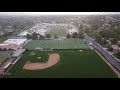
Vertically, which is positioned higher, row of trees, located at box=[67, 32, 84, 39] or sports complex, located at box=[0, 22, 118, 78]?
row of trees, located at box=[67, 32, 84, 39]

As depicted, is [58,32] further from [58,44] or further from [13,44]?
[13,44]

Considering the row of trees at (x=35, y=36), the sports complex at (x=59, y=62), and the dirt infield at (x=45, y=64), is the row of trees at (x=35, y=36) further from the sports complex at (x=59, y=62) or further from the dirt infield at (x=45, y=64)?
the dirt infield at (x=45, y=64)

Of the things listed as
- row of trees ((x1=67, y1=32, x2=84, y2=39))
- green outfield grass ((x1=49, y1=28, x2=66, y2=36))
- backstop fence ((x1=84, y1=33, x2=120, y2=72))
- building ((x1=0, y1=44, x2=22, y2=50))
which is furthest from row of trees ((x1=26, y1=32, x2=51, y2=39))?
backstop fence ((x1=84, y1=33, x2=120, y2=72))

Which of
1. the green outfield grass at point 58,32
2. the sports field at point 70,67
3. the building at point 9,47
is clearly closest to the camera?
the sports field at point 70,67

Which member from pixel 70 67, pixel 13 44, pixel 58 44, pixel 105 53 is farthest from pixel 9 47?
pixel 105 53

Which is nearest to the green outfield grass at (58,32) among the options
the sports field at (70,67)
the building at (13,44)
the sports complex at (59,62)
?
Answer: the sports complex at (59,62)

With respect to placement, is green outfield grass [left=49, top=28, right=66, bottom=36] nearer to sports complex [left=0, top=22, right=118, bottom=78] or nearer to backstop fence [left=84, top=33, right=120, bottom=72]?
sports complex [left=0, top=22, right=118, bottom=78]
